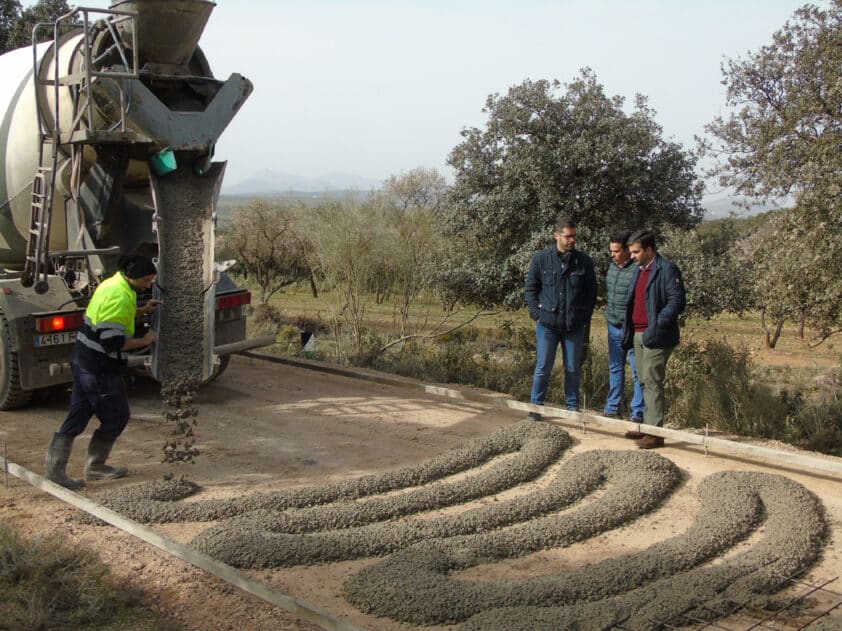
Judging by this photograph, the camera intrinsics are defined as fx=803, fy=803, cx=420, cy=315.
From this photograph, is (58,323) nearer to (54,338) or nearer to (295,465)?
(54,338)

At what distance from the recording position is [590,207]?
33.0 feet

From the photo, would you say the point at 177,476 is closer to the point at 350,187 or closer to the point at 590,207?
the point at 590,207

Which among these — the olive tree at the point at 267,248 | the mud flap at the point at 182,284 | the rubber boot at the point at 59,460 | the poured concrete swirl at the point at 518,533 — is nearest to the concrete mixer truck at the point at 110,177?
the mud flap at the point at 182,284

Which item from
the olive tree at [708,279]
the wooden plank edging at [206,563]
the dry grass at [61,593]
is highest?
the olive tree at [708,279]

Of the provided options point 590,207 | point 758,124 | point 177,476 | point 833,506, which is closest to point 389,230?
point 590,207

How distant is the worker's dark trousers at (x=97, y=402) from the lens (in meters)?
5.84

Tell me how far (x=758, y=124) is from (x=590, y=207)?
233 centimetres

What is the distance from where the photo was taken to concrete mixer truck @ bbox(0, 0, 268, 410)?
23.6 feet

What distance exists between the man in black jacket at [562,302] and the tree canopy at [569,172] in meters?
2.33

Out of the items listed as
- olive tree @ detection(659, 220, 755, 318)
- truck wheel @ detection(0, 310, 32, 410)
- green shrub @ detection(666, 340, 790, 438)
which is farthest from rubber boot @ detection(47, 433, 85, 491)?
olive tree @ detection(659, 220, 755, 318)

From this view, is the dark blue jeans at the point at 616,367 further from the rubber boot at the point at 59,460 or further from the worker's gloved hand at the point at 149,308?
the rubber boot at the point at 59,460

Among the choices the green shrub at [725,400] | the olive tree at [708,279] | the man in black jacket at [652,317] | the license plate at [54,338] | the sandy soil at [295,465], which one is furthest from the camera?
the olive tree at [708,279]

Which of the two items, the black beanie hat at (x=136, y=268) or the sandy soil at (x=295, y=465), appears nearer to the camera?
the sandy soil at (x=295, y=465)

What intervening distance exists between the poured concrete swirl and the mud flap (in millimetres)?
1772
